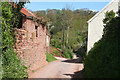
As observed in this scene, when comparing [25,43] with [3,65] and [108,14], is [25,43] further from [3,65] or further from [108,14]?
[108,14]

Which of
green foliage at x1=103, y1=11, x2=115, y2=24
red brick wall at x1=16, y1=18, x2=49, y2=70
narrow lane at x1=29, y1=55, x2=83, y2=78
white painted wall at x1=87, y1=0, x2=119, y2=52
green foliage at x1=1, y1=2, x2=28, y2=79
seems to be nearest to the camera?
green foliage at x1=103, y1=11, x2=115, y2=24

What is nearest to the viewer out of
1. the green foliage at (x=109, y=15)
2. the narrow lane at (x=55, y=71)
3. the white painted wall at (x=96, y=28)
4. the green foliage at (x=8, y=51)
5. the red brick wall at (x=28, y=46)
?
the green foliage at (x=109, y=15)

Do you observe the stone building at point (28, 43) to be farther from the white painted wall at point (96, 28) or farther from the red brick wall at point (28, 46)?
the white painted wall at point (96, 28)

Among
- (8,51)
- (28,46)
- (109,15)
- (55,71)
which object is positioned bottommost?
(55,71)

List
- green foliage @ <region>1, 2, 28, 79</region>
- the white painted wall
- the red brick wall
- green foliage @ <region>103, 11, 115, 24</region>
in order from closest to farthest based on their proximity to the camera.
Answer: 1. green foliage @ <region>103, 11, 115, 24</region>
2. green foliage @ <region>1, 2, 28, 79</region>
3. the red brick wall
4. the white painted wall

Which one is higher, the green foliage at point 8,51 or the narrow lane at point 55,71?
the green foliage at point 8,51

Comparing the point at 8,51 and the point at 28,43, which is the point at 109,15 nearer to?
the point at 8,51

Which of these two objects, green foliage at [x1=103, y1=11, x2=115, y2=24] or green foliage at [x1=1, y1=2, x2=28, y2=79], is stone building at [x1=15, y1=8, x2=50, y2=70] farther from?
green foliage at [x1=103, y1=11, x2=115, y2=24]

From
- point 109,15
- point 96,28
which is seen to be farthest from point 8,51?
point 96,28

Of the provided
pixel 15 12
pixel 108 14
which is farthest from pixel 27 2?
pixel 108 14

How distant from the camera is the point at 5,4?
8.92m

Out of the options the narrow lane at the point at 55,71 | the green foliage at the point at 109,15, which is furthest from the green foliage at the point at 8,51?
the green foliage at the point at 109,15

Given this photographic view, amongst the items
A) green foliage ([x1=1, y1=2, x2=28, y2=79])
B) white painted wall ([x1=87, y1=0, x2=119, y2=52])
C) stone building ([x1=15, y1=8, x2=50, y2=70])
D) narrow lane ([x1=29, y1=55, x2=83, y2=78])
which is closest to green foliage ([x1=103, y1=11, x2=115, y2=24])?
green foliage ([x1=1, y1=2, x2=28, y2=79])

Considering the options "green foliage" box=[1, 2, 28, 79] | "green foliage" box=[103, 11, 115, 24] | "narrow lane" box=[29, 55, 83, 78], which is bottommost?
"narrow lane" box=[29, 55, 83, 78]
